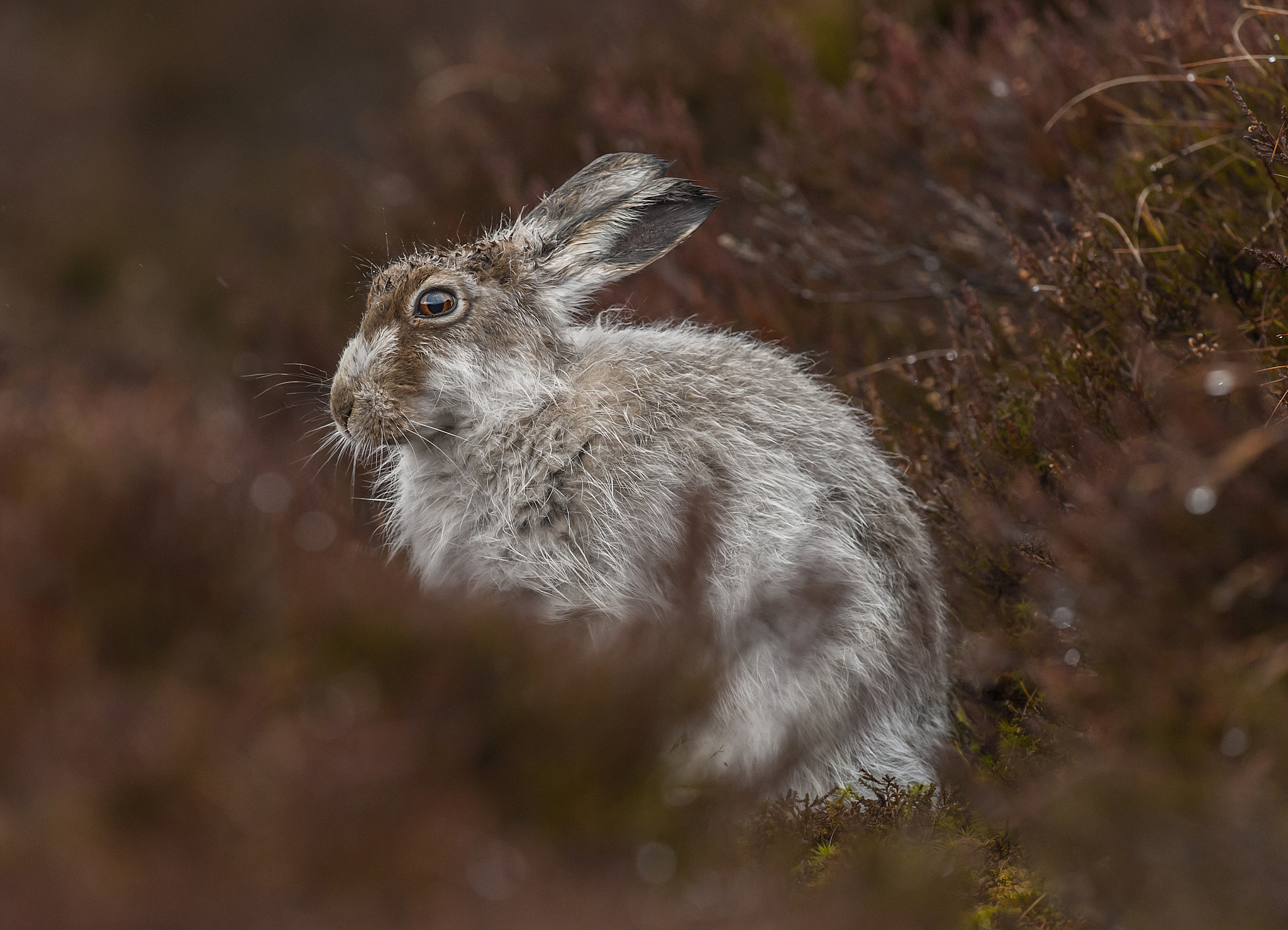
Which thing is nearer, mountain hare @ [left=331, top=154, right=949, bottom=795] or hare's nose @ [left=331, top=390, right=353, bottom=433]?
mountain hare @ [left=331, top=154, right=949, bottom=795]

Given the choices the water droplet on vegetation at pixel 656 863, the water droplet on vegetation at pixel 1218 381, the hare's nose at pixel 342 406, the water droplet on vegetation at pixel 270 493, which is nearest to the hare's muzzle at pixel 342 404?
the hare's nose at pixel 342 406

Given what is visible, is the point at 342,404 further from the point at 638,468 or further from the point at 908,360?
the point at 908,360

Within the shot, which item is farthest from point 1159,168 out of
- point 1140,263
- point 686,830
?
point 686,830

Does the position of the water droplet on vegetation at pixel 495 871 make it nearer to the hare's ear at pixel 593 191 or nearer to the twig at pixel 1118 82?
the hare's ear at pixel 593 191

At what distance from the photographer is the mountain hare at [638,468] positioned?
11.6 feet

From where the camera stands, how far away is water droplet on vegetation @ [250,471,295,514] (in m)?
2.82

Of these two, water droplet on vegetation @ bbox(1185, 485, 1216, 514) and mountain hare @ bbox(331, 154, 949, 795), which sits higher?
water droplet on vegetation @ bbox(1185, 485, 1216, 514)

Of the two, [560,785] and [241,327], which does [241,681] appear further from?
[241,327]

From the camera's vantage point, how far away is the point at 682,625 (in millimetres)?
2287

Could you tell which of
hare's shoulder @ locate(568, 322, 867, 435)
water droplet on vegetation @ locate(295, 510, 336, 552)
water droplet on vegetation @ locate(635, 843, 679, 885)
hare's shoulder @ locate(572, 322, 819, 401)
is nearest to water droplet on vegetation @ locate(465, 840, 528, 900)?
water droplet on vegetation @ locate(635, 843, 679, 885)

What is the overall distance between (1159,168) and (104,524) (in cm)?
438

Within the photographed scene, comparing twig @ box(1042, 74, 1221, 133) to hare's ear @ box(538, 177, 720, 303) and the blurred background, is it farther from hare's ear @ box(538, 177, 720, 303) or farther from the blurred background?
hare's ear @ box(538, 177, 720, 303)

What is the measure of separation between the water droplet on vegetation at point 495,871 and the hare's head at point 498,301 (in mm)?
2370

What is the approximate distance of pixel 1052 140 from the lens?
567cm
